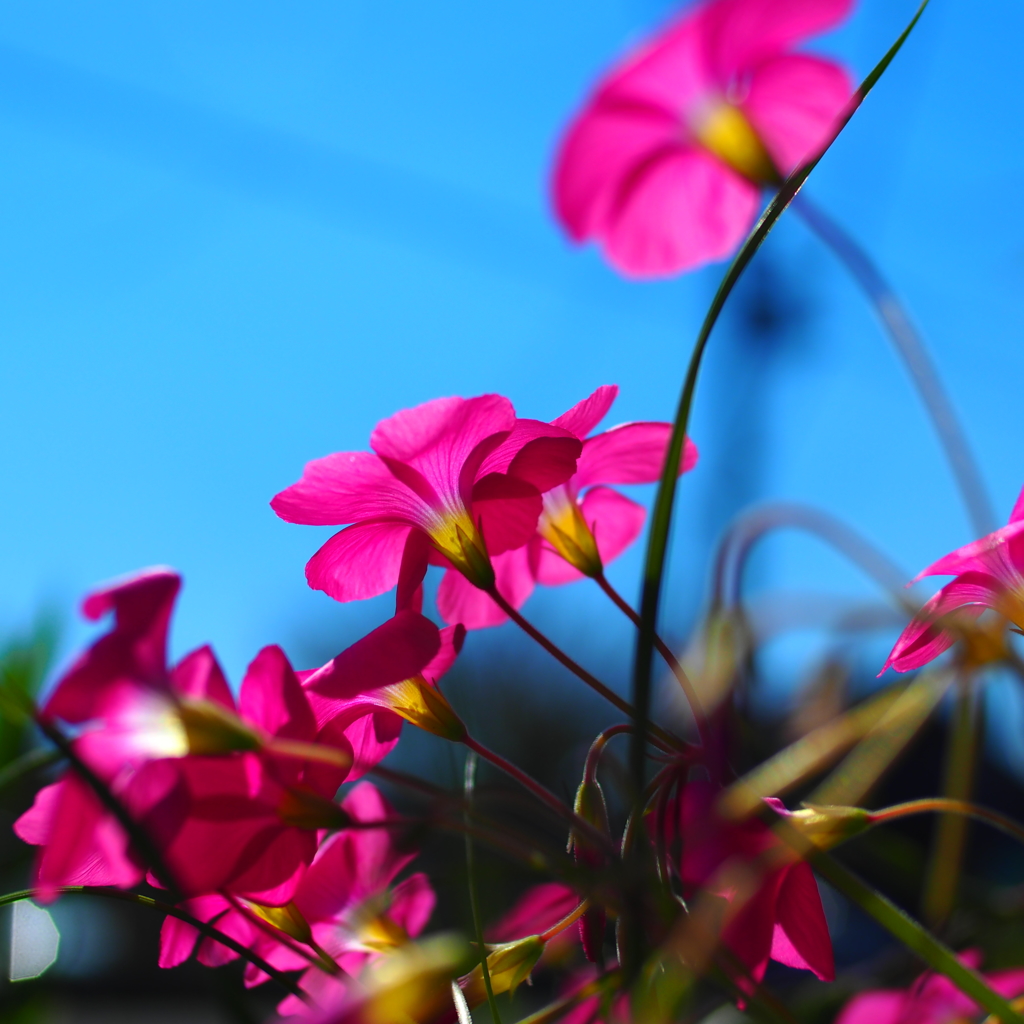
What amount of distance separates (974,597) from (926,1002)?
152 mm

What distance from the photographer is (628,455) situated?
374mm

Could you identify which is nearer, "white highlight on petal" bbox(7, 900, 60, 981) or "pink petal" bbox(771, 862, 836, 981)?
"pink petal" bbox(771, 862, 836, 981)

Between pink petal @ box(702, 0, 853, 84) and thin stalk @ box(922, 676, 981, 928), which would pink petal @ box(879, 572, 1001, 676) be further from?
pink petal @ box(702, 0, 853, 84)

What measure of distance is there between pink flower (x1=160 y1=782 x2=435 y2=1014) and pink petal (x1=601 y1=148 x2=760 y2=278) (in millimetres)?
287

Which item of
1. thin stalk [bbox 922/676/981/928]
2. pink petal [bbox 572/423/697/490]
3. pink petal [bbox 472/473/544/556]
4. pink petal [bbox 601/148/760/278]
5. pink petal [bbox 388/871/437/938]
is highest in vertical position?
pink petal [bbox 601/148/760/278]

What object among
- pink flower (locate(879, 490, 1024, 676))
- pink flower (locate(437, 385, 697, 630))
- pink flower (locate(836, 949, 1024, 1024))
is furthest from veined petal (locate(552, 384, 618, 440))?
pink flower (locate(836, 949, 1024, 1024))

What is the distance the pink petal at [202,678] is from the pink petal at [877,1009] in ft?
0.84

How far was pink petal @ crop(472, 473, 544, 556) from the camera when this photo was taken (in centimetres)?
31

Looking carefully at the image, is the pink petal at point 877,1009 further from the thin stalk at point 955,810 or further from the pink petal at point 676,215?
the pink petal at point 676,215

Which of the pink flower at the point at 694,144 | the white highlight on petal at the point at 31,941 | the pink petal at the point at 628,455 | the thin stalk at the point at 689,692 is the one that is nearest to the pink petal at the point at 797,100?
the pink flower at the point at 694,144

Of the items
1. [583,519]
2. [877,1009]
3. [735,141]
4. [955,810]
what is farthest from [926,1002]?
[735,141]

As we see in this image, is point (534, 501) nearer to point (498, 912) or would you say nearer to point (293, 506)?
point (293, 506)

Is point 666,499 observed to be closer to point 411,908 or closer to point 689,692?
point 689,692

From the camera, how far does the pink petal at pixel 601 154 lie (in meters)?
0.41
